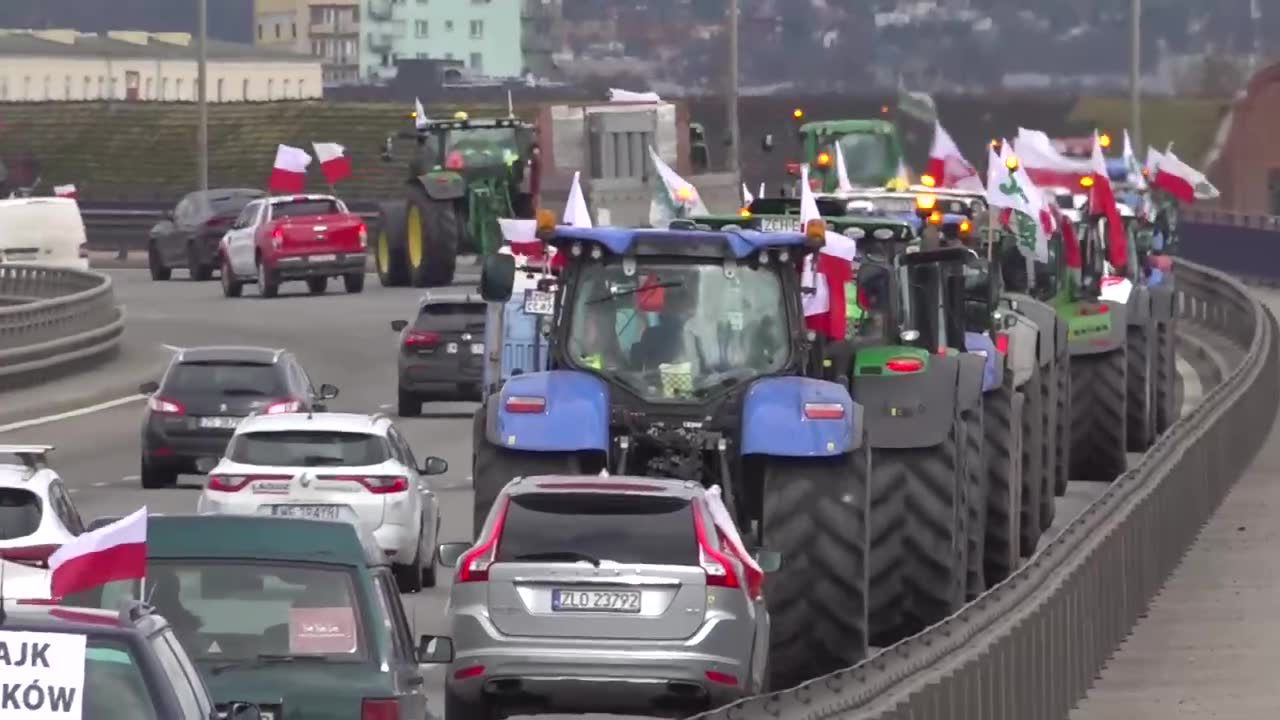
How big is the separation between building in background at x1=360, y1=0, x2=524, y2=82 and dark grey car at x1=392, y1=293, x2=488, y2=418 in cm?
12066

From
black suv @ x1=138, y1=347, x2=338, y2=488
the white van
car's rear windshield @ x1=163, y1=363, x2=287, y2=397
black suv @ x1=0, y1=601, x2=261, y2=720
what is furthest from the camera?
the white van

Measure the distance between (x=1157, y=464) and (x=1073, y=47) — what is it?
71.5 m

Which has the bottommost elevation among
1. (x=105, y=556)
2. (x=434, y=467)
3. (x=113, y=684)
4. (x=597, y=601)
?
(x=434, y=467)

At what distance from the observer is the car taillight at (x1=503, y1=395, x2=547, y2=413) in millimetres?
17938

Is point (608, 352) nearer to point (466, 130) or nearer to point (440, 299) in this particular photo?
point (440, 299)

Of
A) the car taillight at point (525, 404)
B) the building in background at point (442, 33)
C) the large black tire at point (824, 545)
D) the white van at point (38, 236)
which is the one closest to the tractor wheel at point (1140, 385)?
the large black tire at point (824, 545)

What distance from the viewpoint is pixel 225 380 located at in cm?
3497

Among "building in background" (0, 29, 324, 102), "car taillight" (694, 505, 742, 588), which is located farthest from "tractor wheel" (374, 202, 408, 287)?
"building in background" (0, 29, 324, 102)

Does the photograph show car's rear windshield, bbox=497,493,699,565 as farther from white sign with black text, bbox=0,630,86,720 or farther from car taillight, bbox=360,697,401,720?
white sign with black text, bbox=0,630,86,720

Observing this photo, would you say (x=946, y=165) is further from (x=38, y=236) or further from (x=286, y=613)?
(x=38, y=236)

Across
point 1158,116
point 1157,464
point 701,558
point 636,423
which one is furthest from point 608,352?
point 1158,116

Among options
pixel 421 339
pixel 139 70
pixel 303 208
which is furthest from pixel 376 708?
pixel 139 70

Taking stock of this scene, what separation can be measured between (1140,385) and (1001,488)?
11.1 m

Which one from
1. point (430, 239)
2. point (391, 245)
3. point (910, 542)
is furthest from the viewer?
point (391, 245)
